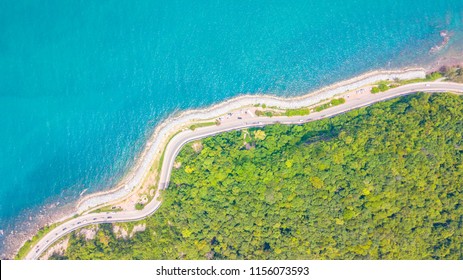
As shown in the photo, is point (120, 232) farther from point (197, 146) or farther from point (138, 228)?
point (197, 146)

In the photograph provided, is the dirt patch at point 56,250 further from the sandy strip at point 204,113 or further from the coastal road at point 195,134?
the sandy strip at point 204,113

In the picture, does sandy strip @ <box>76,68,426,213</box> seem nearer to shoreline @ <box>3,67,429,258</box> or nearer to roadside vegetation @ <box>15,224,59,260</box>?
shoreline @ <box>3,67,429,258</box>

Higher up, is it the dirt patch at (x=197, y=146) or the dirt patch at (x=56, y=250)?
the dirt patch at (x=197, y=146)

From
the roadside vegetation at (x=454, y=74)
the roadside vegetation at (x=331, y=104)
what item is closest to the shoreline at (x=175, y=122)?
the roadside vegetation at (x=331, y=104)

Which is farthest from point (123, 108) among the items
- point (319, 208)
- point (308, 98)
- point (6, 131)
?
point (319, 208)

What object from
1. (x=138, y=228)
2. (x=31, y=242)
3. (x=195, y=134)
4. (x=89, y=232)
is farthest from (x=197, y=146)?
(x=31, y=242)

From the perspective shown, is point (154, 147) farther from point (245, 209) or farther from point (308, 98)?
point (308, 98)

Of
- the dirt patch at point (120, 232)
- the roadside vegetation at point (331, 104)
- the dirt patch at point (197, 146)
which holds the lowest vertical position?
the dirt patch at point (120, 232)
